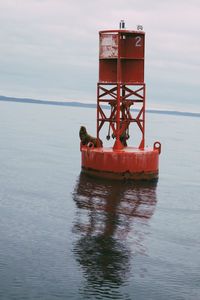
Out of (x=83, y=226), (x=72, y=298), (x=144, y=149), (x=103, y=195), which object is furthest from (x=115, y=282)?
(x=144, y=149)

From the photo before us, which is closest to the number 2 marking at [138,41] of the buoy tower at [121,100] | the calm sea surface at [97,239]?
the buoy tower at [121,100]

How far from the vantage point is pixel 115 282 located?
1520cm

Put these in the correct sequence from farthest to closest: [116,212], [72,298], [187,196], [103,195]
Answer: [187,196] < [103,195] < [116,212] < [72,298]

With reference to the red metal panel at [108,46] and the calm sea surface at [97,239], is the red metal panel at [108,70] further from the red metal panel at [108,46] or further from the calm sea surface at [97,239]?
the calm sea surface at [97,239]

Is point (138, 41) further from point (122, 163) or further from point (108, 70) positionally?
point (122, 163)

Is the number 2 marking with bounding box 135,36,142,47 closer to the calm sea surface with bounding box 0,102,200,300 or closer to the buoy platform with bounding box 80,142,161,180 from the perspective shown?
the buoy platform with bounding box 80,142,161,180

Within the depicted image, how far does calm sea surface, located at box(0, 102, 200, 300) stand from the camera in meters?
14.9

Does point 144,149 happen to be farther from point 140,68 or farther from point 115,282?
point 115,282

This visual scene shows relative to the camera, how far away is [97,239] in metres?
19.5

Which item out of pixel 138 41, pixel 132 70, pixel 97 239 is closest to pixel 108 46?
pixel 138 41

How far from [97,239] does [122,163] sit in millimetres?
12891

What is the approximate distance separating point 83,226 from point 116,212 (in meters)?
3.41

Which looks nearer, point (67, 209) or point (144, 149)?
point (67, 209)

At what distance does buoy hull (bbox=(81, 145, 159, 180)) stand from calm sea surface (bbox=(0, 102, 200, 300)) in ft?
1.97
